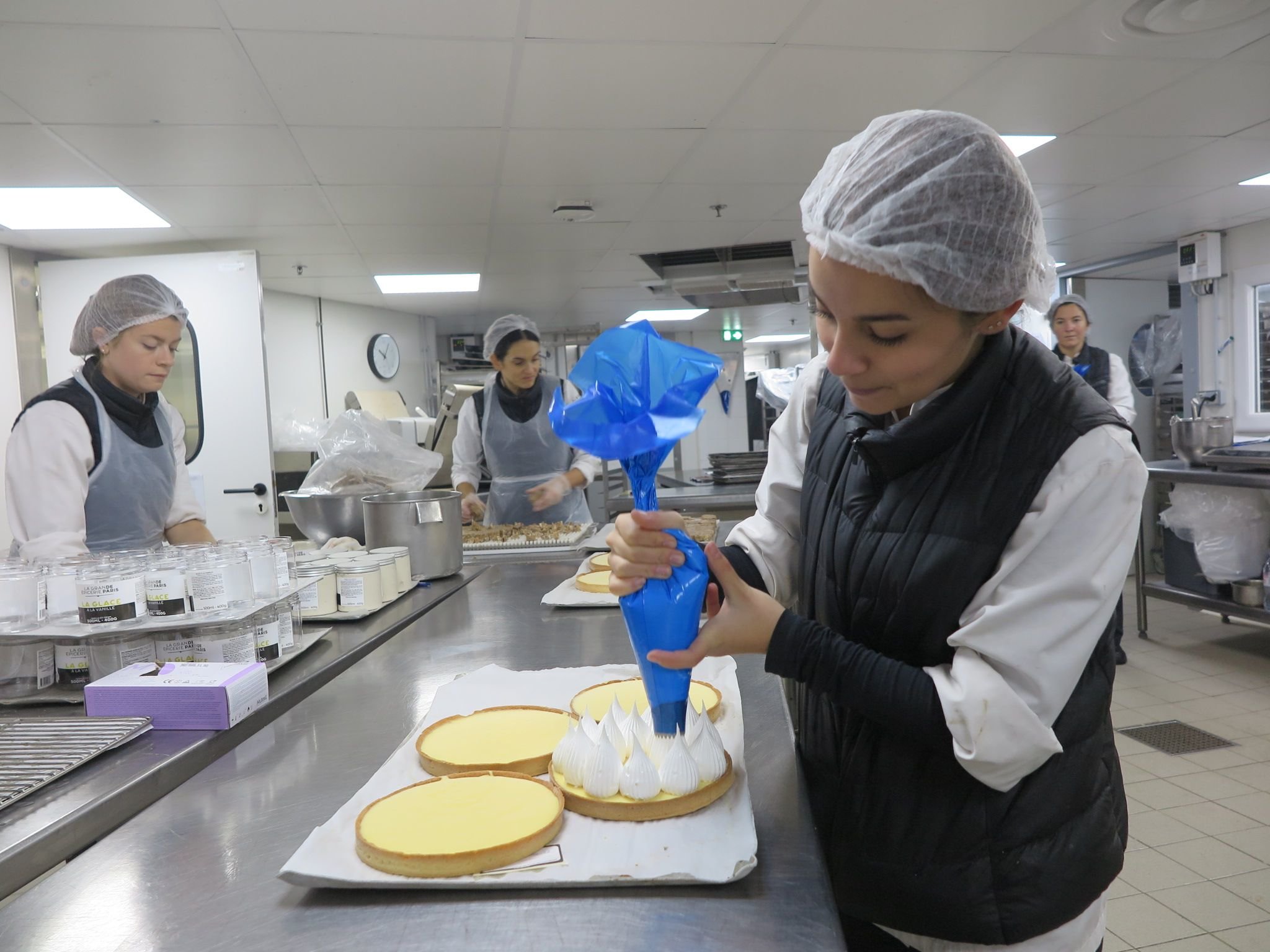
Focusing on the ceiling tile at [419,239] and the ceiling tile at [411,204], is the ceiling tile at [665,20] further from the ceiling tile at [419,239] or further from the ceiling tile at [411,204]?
the ceiling tile at [419,239]

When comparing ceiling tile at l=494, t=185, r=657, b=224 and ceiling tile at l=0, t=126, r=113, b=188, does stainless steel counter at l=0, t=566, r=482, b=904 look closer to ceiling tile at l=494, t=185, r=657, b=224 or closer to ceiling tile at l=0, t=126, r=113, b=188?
ceiling tile at l=0, t=126, r=113, b=188

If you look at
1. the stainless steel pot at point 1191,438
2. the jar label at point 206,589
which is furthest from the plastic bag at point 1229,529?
the jar label at point 206,589

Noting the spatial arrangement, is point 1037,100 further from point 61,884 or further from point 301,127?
point 61,884

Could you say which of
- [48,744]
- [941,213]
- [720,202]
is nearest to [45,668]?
[48,744]

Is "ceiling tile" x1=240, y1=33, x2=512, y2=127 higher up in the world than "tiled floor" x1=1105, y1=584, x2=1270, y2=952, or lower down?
higher up

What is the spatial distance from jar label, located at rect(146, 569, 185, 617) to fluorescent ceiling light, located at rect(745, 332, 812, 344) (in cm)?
1078

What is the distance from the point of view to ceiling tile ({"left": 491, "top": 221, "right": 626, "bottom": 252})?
188 inches

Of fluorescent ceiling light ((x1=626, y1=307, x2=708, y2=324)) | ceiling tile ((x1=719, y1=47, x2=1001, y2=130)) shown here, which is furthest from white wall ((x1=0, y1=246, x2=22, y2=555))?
fluorescent ceiling light ((x1=626, y1=307, x2=708, y2=324))

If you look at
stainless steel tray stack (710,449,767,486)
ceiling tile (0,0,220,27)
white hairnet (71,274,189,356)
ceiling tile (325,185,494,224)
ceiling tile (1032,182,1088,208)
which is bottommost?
stainless steel tray stack (710,449,767,486)

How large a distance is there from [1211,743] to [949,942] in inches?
119

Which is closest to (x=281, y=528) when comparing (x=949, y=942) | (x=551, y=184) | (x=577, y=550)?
(x=551, y=184)

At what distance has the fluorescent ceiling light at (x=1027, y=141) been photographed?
3.59m

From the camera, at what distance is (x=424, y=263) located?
18.3 ft

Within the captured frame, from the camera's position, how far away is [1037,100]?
3178 millimetres
